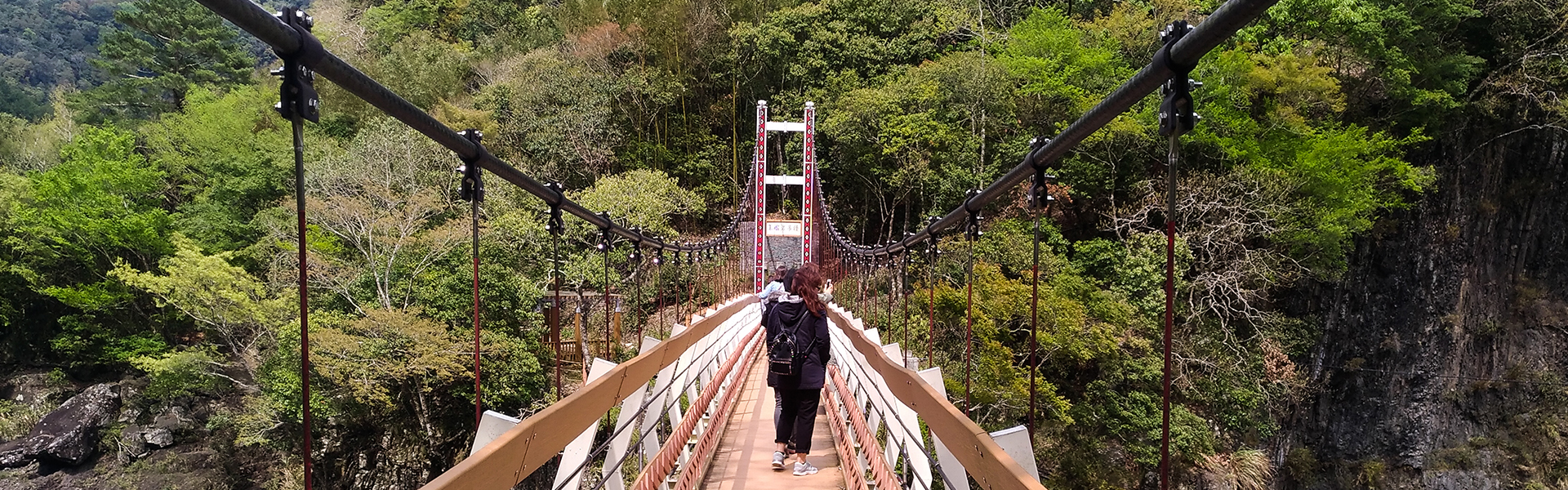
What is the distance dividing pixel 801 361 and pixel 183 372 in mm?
12278

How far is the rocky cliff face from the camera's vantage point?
1052cm

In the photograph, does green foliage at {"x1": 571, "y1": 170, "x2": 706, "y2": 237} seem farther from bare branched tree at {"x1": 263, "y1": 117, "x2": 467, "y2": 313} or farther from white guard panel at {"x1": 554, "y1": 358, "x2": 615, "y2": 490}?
white guard panel at {"x1": 554, "y1": 358, "x2": 615, "y2": 490}

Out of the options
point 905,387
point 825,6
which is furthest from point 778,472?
point 825,6

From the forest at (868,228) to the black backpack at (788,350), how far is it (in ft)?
8.55

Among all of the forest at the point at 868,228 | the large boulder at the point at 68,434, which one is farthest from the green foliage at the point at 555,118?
the large boulder at the point at 68,434

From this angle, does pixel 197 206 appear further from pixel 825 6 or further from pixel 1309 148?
pixel 1309 148

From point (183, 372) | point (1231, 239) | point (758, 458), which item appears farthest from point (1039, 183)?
point (183, 372)

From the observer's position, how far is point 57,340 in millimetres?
13625

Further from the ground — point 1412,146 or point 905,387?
point 1412,146

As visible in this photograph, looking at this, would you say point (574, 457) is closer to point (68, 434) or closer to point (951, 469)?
point (951, 469)

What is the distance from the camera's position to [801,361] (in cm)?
269

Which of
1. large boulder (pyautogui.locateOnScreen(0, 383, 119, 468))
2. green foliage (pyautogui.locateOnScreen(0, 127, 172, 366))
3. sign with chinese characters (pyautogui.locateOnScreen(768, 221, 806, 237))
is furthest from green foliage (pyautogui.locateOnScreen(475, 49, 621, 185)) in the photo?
large boulder (pyautogui.locateOnScreen(0, 383, 119, 468))

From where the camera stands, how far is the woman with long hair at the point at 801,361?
8.64 feet

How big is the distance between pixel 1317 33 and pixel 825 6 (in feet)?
27.2
